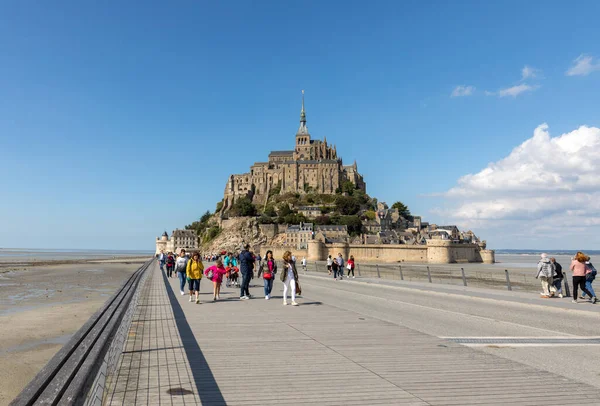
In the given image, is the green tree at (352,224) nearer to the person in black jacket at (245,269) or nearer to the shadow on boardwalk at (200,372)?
the person in black jacket at (245,269)

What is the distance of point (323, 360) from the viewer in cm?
593

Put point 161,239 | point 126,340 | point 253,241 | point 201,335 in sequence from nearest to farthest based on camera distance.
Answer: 1. point 126,340
2. point 201,335
3. point 253,241
4. point 161,239

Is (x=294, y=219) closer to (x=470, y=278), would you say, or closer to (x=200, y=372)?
(x=470, y=278)

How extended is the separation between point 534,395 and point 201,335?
5.10 metres

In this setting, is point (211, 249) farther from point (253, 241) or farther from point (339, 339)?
point (339, 339)

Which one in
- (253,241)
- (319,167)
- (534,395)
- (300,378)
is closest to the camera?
(534,395)

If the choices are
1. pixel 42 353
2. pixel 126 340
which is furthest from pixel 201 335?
pixel 42 353

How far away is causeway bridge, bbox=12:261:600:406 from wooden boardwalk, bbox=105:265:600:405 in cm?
1

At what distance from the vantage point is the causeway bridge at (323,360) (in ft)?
14.0

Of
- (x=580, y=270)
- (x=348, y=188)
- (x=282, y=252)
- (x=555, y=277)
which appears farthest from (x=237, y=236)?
(x=580, y=270)

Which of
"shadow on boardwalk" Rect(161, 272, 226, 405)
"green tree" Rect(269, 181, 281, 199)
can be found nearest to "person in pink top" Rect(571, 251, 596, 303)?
"shadow on boardwalk" Rect(161, 272, 226, 405)

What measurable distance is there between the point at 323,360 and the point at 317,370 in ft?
1.70

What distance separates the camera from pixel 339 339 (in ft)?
24.4

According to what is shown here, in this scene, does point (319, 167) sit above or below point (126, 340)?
above
